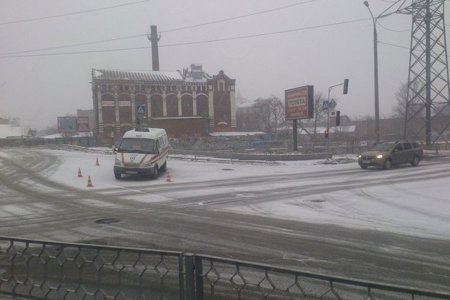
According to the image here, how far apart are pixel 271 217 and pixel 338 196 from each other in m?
4.83

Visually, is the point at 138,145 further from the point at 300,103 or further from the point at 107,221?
the point at 300,103

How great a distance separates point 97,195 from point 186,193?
3.31m

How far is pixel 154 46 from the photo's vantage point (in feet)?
306

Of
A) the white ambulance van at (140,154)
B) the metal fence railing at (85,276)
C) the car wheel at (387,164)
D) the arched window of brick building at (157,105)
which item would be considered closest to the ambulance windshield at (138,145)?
the white ambulance van at (140,154)

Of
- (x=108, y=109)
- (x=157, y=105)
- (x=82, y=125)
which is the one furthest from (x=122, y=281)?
(x=157, y=105)

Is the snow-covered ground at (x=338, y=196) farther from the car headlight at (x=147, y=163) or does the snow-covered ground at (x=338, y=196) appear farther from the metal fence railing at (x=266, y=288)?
the metal fence railing at (x=266, y=288)

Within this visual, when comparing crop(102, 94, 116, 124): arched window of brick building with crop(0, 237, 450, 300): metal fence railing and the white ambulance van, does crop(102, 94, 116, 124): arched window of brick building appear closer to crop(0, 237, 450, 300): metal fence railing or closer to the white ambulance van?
the white ambulance van

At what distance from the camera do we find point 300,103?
36.0 meters

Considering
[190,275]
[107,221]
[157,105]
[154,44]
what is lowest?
[107,221]

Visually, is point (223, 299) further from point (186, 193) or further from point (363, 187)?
point (363, 187)

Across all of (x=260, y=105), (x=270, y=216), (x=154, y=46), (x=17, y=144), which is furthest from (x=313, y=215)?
(x=260, y=105)

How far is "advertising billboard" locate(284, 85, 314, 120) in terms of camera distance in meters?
35.0

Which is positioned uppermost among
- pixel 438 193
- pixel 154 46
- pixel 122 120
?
pixel 154 46

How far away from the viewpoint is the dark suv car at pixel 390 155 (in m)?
27.0
